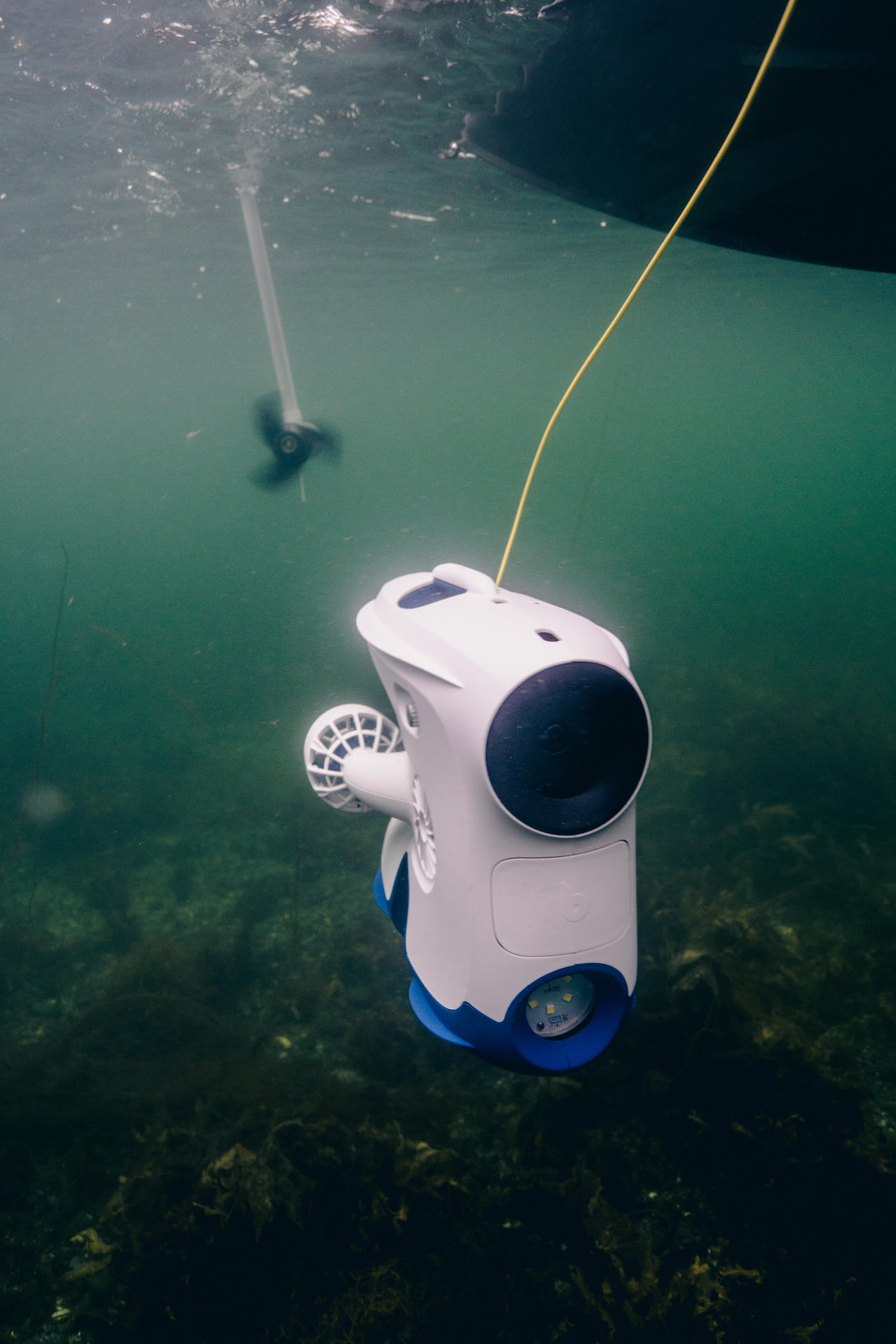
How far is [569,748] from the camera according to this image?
172cm

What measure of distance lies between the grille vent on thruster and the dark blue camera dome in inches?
40.5

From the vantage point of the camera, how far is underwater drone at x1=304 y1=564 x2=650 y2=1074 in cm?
169

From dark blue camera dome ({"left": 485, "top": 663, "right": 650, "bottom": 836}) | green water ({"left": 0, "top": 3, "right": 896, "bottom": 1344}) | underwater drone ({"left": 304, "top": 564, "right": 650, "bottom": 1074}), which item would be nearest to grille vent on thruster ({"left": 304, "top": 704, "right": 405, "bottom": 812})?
underwater drone ({"left": 304, "top": 564, "right": 650, "bottom": 1074})

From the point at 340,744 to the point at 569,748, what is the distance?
118cm

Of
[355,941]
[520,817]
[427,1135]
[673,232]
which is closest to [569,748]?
[520,817]

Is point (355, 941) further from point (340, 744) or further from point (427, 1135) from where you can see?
point (340, 744)

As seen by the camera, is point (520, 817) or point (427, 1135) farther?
point (427, 1135)

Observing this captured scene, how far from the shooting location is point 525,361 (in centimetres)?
3328

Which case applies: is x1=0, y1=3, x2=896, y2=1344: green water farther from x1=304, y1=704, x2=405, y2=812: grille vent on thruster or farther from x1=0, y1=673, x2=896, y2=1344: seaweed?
x1=304, y1=704, x2=405, y2=812: grille vent on thruster

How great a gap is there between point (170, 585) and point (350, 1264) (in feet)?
147

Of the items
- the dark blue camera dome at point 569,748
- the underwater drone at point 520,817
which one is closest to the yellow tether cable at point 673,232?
the underwater drone at point 520,817

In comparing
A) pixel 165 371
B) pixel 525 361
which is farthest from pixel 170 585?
pixel 525 361

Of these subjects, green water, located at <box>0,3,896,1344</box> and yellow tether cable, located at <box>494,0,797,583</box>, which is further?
green water, located at <box>0,3,896,1344</box>

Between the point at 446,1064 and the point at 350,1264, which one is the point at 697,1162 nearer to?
the point at 446,1064
